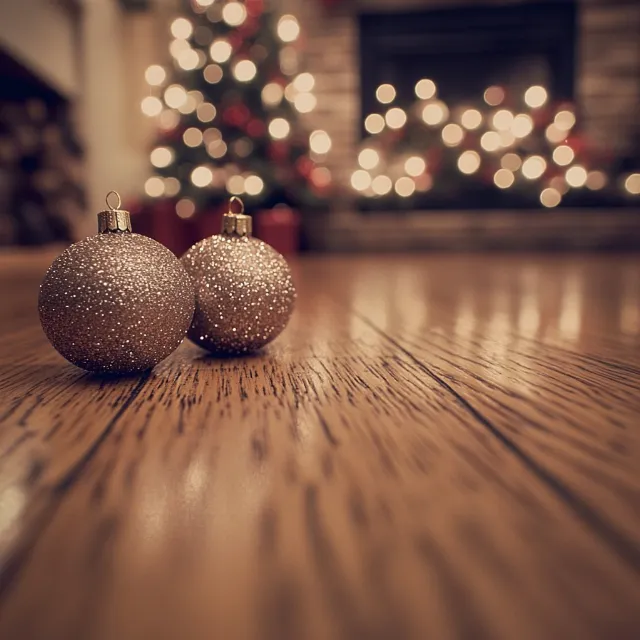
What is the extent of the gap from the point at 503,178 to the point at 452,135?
0.41 metres

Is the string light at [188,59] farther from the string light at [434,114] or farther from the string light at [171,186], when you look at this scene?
the string light at [434,114]

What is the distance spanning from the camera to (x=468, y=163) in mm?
3898

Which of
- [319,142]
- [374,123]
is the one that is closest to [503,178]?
[374,123]

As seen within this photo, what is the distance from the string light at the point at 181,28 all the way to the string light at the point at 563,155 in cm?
220

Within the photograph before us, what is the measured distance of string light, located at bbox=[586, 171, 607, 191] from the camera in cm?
379

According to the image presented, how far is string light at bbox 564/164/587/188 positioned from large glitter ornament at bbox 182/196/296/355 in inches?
140

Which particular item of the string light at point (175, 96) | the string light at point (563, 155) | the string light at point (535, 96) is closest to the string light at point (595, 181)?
the string light at point (563, 155)

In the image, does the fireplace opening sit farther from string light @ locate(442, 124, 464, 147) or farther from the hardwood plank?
the hardwood plank

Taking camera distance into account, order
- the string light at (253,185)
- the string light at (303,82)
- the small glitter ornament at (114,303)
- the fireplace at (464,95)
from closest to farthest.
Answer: the small glitter ornament at (114,303) < the string light at (253,185) < the string light at (303,82) < the fireplace at (464,95)

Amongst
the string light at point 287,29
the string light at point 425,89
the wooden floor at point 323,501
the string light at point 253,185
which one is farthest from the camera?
the string light at point 425,89

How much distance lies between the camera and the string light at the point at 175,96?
350cm

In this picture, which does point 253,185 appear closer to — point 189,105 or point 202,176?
point 202,176

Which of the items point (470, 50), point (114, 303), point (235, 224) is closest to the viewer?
point (114, 303)

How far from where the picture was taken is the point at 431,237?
365 cm
